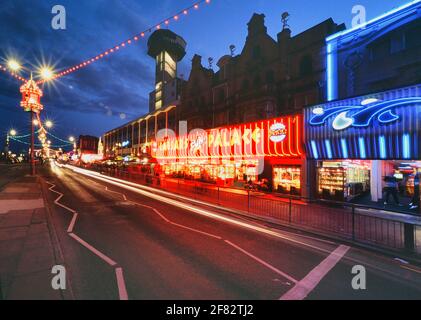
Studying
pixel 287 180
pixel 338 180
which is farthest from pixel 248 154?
pixel 338 180

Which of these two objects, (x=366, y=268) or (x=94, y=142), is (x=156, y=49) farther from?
(x=366, y=268)

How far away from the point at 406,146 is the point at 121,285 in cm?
1378

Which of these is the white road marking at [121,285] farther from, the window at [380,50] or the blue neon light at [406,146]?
the window at [380,50]

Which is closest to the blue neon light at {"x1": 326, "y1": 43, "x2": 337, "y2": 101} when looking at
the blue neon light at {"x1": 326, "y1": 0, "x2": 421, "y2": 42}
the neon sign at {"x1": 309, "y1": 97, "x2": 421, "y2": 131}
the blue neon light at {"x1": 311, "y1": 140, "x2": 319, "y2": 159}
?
the blue neon light at {"x1": 326, "y1": 0, "x2": 421, "y2": 42}

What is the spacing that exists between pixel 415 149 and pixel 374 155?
176cm

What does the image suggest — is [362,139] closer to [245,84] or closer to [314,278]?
[314,278]

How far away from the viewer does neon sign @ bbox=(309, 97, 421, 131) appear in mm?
11670

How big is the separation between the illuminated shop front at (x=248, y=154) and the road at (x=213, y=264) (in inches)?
340

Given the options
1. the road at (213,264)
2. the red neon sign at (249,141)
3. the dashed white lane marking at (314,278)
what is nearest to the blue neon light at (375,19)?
the red neon sign at (249,141)

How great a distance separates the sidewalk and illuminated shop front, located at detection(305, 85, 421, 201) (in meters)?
14.7

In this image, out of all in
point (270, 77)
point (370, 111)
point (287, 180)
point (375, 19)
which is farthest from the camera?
point (270, 77)

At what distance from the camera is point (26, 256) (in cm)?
611

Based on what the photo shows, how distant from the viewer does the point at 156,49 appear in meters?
91.2
